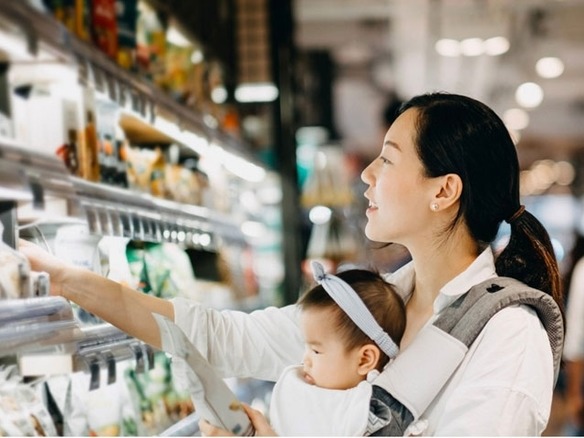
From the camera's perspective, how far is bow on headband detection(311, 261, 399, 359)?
1.78 m

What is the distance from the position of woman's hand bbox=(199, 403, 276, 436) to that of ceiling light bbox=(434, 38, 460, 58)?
636cm

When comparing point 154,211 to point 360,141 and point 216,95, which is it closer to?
point 216,95

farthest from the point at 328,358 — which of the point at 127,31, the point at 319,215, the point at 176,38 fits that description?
the point at 319,215

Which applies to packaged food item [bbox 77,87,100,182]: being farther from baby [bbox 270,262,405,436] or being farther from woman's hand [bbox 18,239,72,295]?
baby [bbox 270,262,405,436]

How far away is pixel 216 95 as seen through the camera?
5.09 meters

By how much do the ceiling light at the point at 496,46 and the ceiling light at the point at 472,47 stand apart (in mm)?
42

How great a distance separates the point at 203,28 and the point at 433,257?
10.3ft

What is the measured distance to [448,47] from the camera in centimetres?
803

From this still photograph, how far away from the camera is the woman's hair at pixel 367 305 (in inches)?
70.3

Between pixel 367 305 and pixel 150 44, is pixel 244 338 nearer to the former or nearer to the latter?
pixel 367 305

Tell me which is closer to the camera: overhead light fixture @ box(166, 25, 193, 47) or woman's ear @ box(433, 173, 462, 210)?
woman's ear @ box(433, 173, 462, 210)

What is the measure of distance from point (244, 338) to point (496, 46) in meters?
6.13

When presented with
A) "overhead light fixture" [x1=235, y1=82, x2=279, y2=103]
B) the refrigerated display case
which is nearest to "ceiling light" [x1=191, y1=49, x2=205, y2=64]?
the refrigerated display case

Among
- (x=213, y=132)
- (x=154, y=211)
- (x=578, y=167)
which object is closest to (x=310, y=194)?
(x=213, y=132)
